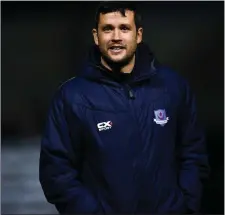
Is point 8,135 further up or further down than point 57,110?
further down

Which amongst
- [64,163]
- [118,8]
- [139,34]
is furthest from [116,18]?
[64,163]

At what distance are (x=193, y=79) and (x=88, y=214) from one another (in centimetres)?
80

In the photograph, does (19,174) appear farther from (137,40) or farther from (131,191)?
(137,40)

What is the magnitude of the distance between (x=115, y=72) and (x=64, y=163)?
17.2 inches

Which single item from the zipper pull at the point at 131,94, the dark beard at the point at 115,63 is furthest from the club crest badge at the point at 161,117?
the dark beard at the point at 115,63

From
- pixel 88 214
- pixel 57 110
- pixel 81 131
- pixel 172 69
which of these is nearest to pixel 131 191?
pixel 88 214

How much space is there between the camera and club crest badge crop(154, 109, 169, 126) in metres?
1.81

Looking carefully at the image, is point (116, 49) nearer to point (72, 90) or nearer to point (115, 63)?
point (115, 63)

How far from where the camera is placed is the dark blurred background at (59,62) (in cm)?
204

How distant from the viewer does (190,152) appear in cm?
191

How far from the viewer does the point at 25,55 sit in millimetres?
2070

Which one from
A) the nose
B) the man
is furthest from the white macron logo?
the nose

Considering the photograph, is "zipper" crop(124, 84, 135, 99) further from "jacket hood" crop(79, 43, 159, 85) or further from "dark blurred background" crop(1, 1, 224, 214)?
"dark blurred background" crop(1, 1, 224, 214)

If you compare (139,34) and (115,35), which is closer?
(115,35)
